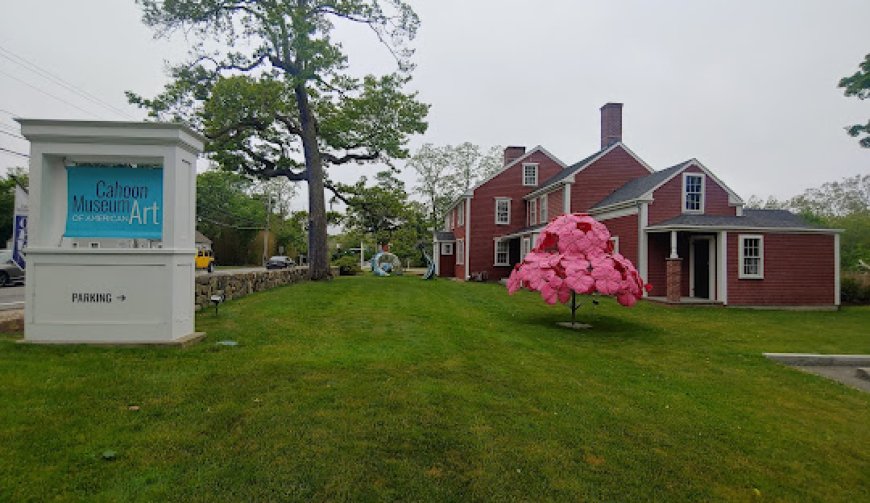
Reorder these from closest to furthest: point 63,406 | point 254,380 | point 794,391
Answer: point 63,406
point 254,380
point 794,391

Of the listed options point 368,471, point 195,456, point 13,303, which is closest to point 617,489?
point 368,471

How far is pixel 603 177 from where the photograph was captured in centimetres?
2234

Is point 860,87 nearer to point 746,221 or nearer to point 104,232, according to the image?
point 746,221

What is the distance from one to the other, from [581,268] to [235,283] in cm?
977

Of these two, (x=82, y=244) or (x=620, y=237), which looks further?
(x=620, y=237)

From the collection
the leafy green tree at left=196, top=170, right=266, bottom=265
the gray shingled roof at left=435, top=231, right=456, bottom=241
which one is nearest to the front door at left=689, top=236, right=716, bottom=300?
the gray shingled roof at left=435, top=231, right=456, bottom=241

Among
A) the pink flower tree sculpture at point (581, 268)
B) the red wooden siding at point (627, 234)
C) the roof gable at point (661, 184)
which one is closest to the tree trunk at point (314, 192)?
the roof gable at point (661, 184)

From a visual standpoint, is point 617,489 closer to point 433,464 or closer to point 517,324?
point 433,464

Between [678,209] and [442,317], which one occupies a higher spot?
[678,209]

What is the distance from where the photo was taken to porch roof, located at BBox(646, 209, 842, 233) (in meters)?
15.3

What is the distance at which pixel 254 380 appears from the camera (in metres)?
5.06

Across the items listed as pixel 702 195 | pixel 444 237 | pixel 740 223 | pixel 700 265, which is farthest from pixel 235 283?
pixel 444 237

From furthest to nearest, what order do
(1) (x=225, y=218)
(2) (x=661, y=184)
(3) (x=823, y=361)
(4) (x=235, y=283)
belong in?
(1) (x=225, y=218) → (2) (x=661, y=184) → (4) (x=235, y=283) → (3) (x=823, y=361)

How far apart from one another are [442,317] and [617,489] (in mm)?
7597
